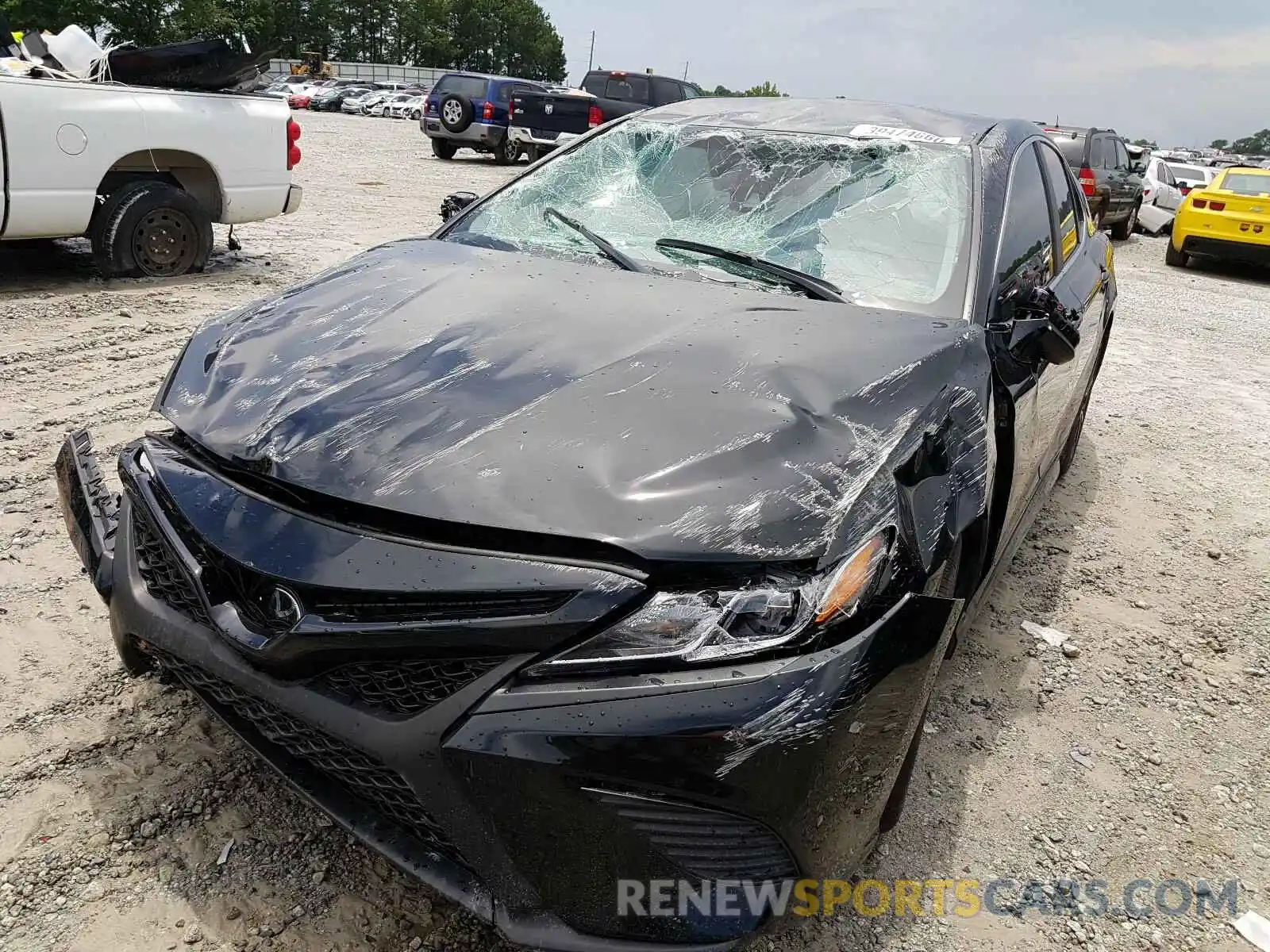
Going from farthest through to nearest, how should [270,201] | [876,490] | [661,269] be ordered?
[270,201] → [661,269] → [876,490]

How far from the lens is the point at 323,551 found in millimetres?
1591

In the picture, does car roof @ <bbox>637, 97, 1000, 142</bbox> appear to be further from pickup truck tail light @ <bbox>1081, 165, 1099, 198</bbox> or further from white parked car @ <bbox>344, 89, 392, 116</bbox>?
white parked car @ <bbox>344, 89, 392, 116</bbox>

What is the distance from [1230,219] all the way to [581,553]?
13.5 meters

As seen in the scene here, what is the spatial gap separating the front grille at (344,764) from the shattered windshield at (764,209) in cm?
154

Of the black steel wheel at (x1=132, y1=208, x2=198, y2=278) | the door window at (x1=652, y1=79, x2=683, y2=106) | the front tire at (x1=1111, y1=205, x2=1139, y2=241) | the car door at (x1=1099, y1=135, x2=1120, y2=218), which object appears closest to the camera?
the black steel wheel at (x1=132, y1=208, x2=198, y2=278)

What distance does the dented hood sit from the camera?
162cm

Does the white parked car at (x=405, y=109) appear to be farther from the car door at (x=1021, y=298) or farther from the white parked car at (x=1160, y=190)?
the car door at (x=1021, y=298)

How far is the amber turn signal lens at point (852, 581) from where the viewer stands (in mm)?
1562

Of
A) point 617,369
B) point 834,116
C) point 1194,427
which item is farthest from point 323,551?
point 1194,427

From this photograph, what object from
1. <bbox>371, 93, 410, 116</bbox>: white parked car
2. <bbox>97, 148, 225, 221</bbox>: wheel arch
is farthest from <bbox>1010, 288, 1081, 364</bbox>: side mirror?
<bbox>371, 93, 410, 116</bbox>: white parked car

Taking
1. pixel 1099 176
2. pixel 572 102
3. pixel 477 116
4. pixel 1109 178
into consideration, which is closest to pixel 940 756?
pixel 1099 176

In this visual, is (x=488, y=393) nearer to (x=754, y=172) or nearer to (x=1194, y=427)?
(x=754, y=172)

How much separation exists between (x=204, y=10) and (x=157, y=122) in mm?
41277

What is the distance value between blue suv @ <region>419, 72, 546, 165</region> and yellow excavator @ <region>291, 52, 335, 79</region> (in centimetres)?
5092
